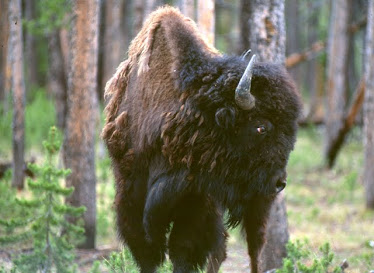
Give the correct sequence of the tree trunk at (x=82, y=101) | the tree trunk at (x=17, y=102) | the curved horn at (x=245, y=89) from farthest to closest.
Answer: the tree trunk at (x=17, y=102) < the tree trunk at (x=82, y=101) < the curved horn at (x=245, y=89)

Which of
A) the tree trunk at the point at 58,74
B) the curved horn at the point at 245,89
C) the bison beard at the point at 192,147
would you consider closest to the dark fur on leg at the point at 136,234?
the bison beard at the point at 192,147

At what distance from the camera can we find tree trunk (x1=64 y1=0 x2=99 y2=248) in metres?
7.61

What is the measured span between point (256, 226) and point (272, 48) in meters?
1.91

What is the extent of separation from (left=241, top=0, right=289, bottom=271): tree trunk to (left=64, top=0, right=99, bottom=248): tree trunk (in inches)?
80.7

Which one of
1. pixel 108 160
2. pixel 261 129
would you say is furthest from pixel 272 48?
pixel 108 160

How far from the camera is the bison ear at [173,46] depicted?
5.34 metres

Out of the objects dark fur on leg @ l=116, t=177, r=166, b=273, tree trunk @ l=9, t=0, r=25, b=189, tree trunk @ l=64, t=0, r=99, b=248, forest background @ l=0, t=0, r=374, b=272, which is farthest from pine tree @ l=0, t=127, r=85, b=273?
tree trunk @ l=9, t=0, r=25, b=189

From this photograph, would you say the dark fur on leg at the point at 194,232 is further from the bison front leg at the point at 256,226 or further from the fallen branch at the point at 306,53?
the fallen branch at the point at 306,53

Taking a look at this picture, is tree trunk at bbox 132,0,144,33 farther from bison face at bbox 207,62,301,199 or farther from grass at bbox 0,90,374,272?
bison face at bbox 207,62,301,199

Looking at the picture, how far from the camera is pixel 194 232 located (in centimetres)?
529

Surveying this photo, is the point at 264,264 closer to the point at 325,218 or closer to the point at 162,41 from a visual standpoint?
the point at 162,41

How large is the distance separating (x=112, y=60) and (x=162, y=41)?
1299 centimetres

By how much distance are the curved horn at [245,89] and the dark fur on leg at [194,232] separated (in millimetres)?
874

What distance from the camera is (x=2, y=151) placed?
559 inches
